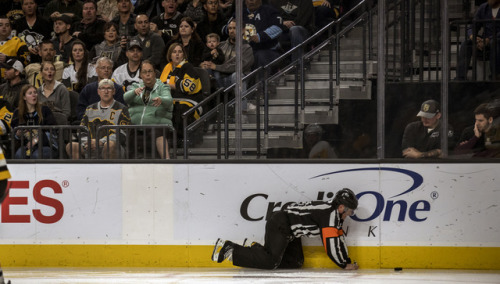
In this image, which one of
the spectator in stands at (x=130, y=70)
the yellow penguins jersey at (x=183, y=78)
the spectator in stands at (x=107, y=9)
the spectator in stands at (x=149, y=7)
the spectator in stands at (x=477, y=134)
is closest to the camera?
the spectator in stands at (x=477, y=134)

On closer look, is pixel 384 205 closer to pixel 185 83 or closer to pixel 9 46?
pixel 185 83

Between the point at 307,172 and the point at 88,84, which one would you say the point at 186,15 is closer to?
the point at 88,84

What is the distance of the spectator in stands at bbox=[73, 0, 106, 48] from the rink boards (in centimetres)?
236

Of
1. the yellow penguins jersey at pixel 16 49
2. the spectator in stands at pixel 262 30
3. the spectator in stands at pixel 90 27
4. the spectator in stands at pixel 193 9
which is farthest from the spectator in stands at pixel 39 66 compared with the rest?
the spectator in stands at pixel 262 30

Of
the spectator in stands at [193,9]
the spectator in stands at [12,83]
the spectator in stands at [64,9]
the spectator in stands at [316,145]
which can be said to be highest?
the spectator in stands at [64,9]

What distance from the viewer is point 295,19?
7922 millimetres

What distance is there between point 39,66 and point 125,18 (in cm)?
118

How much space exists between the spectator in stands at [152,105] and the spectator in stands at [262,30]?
3.25ft

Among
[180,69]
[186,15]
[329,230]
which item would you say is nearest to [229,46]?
[180,69]

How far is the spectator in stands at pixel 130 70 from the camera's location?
345 inches

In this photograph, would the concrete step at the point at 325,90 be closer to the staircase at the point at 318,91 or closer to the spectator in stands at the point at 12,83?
the staircase at the point at 318,91

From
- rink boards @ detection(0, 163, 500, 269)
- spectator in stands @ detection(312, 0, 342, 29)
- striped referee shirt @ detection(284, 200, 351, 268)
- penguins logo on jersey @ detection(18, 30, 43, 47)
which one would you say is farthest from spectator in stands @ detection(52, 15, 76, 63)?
striped referee shirt @ detection(284, 200, 351, 268)

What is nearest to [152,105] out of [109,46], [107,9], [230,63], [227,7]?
[230,63]

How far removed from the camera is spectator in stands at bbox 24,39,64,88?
9352 millimetres
